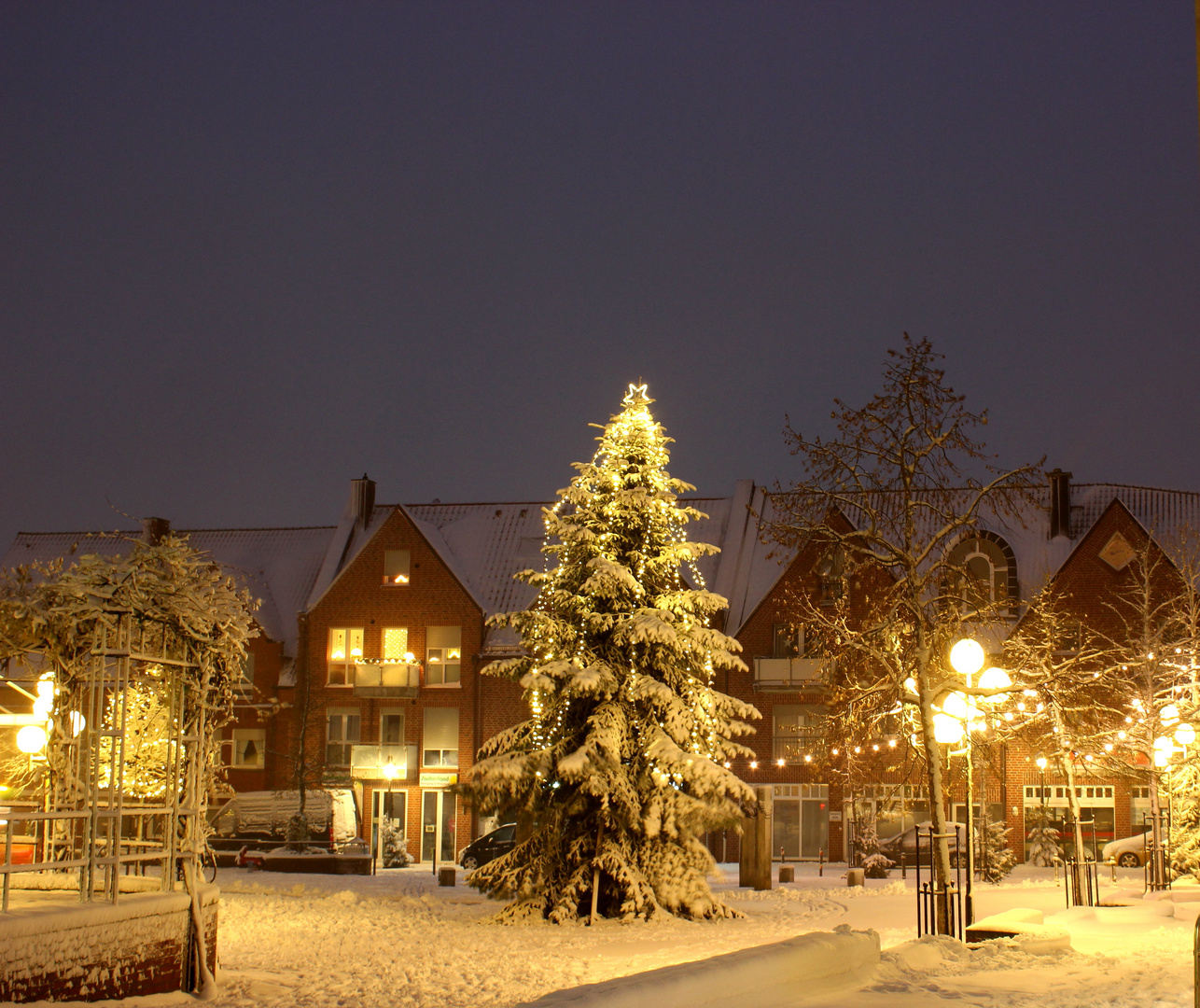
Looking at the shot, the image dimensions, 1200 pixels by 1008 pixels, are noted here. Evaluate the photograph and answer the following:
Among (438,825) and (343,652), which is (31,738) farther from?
(343,652)

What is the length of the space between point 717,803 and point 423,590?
85.6ft

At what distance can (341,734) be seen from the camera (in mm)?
44781

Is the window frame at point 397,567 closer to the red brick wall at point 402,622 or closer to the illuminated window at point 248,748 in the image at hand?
the red brick wall at point 402,622

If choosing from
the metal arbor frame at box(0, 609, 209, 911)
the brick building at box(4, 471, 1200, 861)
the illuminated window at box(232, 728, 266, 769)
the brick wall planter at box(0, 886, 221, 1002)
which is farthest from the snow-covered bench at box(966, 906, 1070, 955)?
the illuminated window at box(232, 728, 266, 769)

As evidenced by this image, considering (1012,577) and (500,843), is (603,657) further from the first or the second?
(1012,577)

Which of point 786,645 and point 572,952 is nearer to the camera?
point 572,952

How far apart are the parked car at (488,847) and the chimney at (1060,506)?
2181 centimetres

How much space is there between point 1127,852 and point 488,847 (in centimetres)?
1816

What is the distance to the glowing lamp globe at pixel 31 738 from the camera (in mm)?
18359

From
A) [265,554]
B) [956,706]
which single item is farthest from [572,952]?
[265,554]

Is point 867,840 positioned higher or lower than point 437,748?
lower

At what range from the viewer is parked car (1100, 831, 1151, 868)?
116ft

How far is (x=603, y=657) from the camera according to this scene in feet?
71.5

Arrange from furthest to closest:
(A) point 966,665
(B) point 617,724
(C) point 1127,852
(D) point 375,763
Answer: (D) point 375,763
(C) point 1127,852
(B) point 617,724
(A) point 966,665
